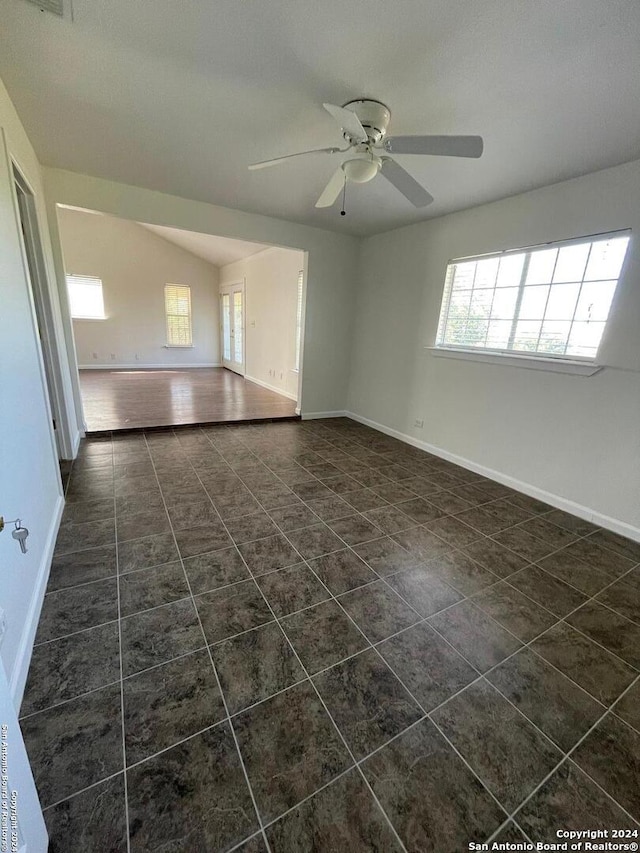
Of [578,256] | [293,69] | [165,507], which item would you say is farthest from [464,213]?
[165,507]

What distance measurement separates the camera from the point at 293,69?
1.68 metres

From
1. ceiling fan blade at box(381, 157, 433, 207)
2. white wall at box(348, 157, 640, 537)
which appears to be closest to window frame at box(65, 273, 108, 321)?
white wall at box(348, 157, 640, 537)

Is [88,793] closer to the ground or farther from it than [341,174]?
closer to the ground

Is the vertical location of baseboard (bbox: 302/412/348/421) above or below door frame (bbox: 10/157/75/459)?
below

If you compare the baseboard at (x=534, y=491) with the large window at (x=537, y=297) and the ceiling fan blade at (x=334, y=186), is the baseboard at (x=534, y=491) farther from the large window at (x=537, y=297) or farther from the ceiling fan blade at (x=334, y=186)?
the ceiling fan blade at (x=334, y=186)

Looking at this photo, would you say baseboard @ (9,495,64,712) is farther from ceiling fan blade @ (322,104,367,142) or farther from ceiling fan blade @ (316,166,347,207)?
ceiling fan blade @ (316,166,347,207)

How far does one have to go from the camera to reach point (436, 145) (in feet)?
5.57

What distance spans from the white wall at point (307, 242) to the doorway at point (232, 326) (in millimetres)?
3392

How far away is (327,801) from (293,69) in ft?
9.59

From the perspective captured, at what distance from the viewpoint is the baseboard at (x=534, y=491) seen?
2.54 metres

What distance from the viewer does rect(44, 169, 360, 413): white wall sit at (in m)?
3.26

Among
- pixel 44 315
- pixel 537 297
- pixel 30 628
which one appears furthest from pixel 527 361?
pixel 44 315

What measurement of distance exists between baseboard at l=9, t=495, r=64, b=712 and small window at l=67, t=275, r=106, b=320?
283 inches

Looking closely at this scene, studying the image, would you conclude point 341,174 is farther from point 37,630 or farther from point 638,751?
point 638,751
